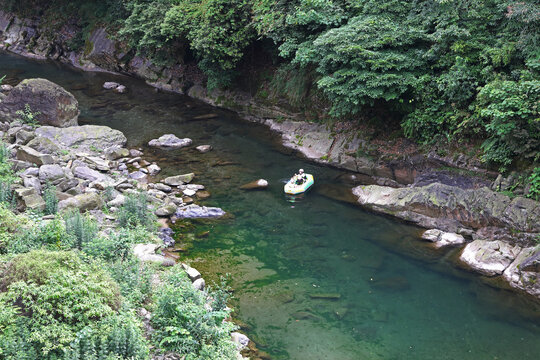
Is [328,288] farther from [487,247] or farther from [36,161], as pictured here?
[36,161]

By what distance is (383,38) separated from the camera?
52.5 ft

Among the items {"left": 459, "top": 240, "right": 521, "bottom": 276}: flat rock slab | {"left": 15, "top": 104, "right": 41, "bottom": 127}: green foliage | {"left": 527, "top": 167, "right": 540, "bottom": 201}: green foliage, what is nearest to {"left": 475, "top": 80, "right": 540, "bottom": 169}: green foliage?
{"left": 527, "top": 167, "right": 540, "bottom": 201}: green foliage

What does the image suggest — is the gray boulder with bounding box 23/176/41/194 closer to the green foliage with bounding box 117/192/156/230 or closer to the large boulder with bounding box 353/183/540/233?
the green foliage with bounding box 117/192/156/230

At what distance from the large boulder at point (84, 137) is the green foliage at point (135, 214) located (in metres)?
6.76

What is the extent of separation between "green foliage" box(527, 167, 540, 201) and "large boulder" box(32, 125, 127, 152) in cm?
1592

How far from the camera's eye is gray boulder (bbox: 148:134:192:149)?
2038cm

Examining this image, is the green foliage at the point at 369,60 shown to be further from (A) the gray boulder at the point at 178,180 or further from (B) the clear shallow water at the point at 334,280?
(A) the gray boulder at the point at 178,180

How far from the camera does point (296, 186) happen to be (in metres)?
16.4

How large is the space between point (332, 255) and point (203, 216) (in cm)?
455

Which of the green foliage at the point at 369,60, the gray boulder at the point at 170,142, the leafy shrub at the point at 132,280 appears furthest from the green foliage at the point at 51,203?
the green foliage at the point at 369,60

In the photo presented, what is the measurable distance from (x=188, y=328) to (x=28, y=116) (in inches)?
606

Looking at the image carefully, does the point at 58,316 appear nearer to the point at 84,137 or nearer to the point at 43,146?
the point at 43,146

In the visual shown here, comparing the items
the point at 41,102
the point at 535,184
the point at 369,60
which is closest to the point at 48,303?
Answer: the point at 369,60

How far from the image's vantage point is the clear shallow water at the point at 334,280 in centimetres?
1012
